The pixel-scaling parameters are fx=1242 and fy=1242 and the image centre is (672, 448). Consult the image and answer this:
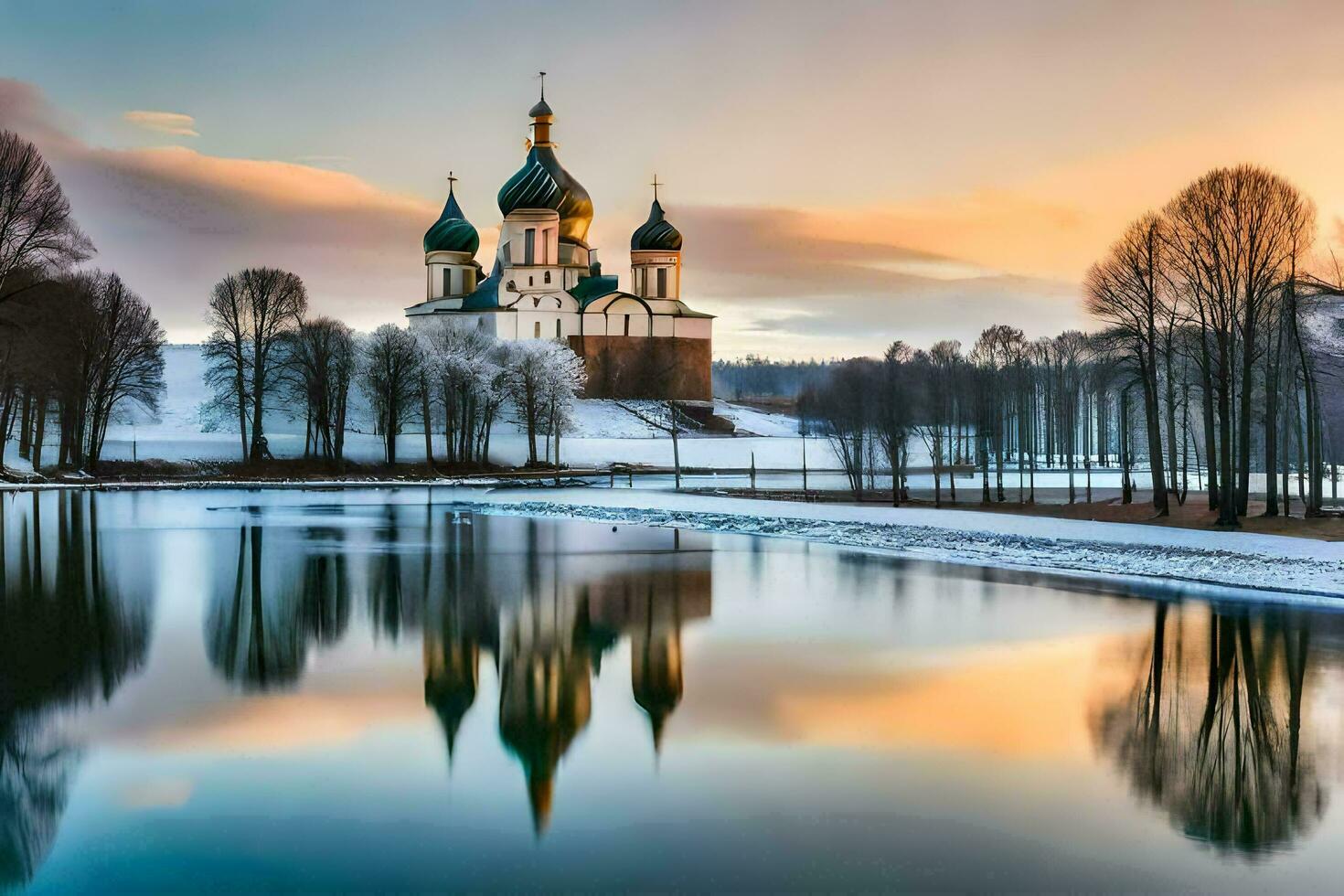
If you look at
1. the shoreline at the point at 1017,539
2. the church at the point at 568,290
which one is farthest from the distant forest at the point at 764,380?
the shoreline at the point at 1017,539

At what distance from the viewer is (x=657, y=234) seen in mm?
93250

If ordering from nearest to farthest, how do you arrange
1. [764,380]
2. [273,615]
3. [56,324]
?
[273,615]
[56,324]
[764,380]

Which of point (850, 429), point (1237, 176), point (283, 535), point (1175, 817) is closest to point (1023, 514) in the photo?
point (1237, 176)

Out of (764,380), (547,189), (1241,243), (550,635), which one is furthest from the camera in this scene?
(764,380)

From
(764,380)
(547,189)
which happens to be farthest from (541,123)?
(764,380)

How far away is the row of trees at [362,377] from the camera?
56062 millimetres

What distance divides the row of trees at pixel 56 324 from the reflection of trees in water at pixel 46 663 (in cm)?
1693

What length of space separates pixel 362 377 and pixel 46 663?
54.5 metres

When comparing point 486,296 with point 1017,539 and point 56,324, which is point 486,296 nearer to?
point 56,324

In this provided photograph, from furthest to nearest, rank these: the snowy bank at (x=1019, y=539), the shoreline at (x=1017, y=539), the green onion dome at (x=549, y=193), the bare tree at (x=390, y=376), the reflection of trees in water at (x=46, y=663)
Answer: the green onion dome at (x=549, y=193) → the bare tree at (x=390, y=376) → the snowy bank at (x=1019, y=539) → the shoreline at (x=1017, y=539) → the reflection of trees in water at (x=46, y=663)

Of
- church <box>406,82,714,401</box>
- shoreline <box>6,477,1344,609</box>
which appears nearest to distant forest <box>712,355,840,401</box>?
church <box>406,82,714,401</box>

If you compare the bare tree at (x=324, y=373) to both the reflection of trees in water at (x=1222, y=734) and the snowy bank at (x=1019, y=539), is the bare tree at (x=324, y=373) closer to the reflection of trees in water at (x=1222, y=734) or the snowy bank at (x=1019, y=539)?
the snowy bank at (x=1019, y=539)

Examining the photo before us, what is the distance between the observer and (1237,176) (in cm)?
2922

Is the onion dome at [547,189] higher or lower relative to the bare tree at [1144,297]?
higher
